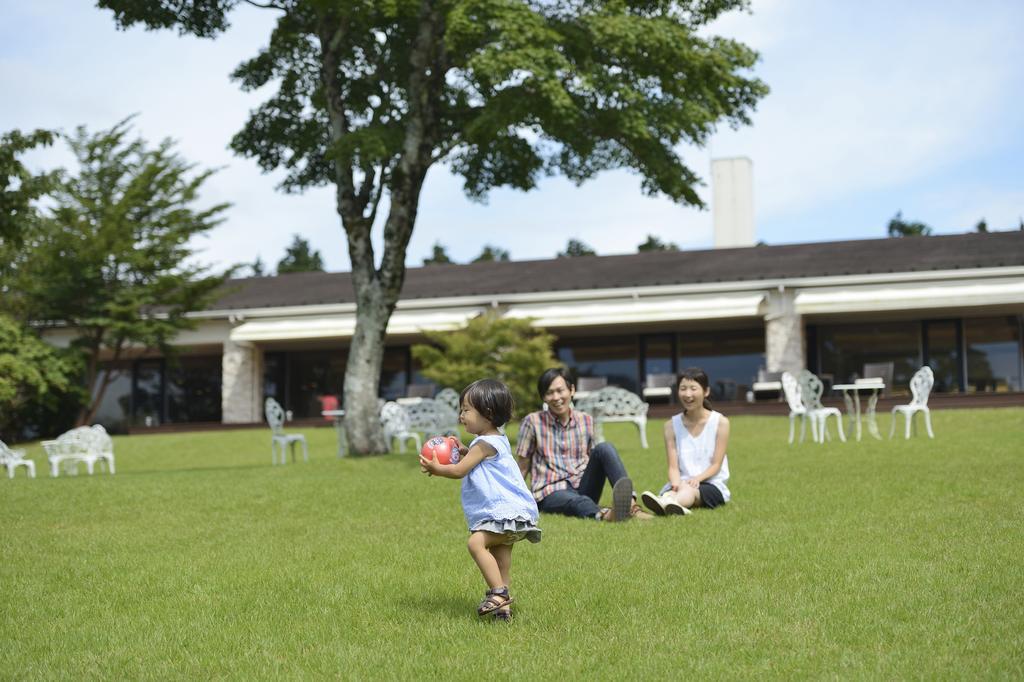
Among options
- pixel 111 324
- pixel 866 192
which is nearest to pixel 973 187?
pixel 866 192

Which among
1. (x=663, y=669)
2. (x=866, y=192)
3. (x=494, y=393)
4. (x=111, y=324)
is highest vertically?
(x=866, y=192)

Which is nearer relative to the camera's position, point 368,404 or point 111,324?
point 368,404

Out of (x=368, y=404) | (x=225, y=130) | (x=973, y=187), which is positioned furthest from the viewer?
(x=973, y=187)

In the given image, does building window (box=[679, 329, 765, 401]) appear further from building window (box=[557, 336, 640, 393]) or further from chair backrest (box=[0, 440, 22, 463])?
chair backrest (box=[0, 440, 22, 463])

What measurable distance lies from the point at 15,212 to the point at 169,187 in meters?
11.3

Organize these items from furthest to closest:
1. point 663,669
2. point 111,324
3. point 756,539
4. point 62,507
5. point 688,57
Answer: point 111,324, point 688,57, point 62,507, point 756,539, point 663,669

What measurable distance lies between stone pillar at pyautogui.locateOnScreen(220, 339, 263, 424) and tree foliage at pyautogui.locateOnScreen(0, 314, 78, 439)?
3550mm

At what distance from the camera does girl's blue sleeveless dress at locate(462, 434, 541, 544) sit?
511 cm

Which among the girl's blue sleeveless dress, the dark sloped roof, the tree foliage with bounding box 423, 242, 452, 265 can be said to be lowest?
the girl's blue sleeveless dress

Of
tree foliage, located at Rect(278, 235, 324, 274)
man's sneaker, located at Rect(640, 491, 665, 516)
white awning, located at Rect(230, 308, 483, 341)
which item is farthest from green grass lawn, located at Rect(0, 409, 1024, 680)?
tree foliage, located at Rect(278, 235, 324, 274)

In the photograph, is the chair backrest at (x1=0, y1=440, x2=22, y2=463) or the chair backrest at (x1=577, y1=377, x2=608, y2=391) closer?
the chair backrest at (x1=0, y1=440, x2=22, y2=463)

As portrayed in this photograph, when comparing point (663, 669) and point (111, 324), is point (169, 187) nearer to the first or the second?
point (111, 324)

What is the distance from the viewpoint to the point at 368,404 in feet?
50.6

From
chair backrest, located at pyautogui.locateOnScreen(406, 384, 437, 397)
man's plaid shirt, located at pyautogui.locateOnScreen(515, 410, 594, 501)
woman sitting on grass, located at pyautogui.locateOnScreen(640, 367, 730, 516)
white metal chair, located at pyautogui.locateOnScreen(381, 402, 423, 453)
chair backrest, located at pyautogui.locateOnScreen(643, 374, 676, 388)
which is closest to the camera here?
woman sitting on grass, located at pyautogui.locateOnScreen(640, 367, 730, 516)
